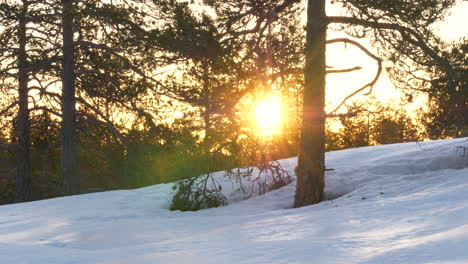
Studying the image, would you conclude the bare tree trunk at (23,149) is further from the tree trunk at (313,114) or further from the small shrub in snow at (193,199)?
the tree trunk at (313,114)

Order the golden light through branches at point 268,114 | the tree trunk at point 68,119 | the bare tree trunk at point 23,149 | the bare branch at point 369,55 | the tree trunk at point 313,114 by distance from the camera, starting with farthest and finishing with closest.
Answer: the bare tree trunk at point 23,149, the tree trunk at point 68,119, the golden light through branches at point 268,114, the tree trunk at point 313,114, the bare branch at point 369,55

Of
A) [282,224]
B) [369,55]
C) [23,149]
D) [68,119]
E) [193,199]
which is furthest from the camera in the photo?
[23,149]

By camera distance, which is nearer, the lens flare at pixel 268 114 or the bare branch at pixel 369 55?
the bare branch at pixel 369 55

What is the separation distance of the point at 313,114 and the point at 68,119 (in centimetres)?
893

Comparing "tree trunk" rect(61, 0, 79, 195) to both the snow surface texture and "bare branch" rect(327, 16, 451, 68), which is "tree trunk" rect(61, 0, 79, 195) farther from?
"bare branch" rect(327, 16, 451, 68)

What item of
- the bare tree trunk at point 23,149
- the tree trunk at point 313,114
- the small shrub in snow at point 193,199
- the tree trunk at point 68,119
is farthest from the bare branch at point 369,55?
the bare tree trunk at point 23,149

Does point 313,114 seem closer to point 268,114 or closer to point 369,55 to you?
point 268,114

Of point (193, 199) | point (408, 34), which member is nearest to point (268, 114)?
point (193, 199)

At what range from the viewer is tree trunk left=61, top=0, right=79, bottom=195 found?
15.9m

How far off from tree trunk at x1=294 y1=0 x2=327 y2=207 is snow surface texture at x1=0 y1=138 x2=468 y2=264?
52 cm

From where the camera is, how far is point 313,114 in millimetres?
9781

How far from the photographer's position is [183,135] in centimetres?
997

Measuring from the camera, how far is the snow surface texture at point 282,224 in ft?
14.9

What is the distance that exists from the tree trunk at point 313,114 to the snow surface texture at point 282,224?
20.4 inches
